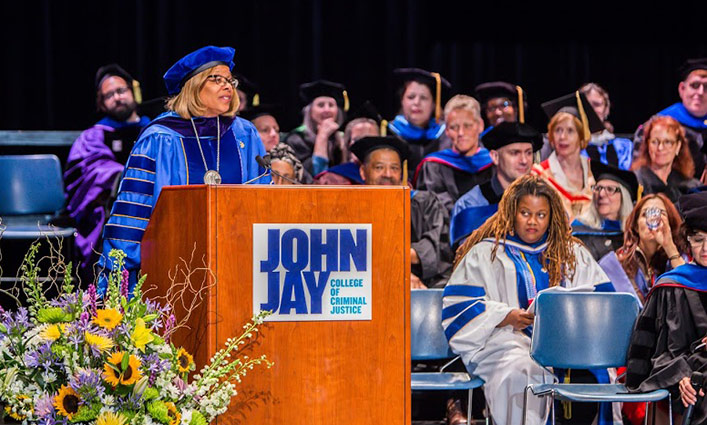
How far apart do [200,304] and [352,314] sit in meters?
0.40

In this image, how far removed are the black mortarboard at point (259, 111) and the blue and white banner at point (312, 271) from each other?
4.31m

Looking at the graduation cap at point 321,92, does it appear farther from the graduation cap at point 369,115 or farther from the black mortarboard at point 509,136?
the black mortarboard at point 509,136

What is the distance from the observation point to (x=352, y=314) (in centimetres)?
261

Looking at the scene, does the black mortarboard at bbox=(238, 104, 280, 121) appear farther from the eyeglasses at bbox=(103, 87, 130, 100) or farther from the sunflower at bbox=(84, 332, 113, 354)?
the sunflower at bbox=(84, 332, 113, 354)

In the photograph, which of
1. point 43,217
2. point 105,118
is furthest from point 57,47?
point 43,217

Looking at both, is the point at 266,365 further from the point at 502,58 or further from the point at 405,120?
the point at 502,58

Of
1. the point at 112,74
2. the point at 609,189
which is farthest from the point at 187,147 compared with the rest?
the point at 609,189

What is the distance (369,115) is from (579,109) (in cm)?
155

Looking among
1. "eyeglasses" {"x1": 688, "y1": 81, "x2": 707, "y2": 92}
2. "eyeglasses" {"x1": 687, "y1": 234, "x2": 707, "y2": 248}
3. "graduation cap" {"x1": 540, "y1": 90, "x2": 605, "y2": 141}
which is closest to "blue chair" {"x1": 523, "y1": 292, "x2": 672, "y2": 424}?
"eyeglasses" {"x1": 687, "y1": 234, "x2": 707, "y2": 248}

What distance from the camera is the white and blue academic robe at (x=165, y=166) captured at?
3.38 meters

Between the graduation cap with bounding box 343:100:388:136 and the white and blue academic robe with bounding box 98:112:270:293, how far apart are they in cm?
322

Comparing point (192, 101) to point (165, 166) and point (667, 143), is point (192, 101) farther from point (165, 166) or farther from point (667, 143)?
point (667, 143)

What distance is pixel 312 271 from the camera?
2586 mm

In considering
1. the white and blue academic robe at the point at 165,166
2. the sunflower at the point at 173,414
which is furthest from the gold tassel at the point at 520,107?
the sunflower at the point at 173,414
